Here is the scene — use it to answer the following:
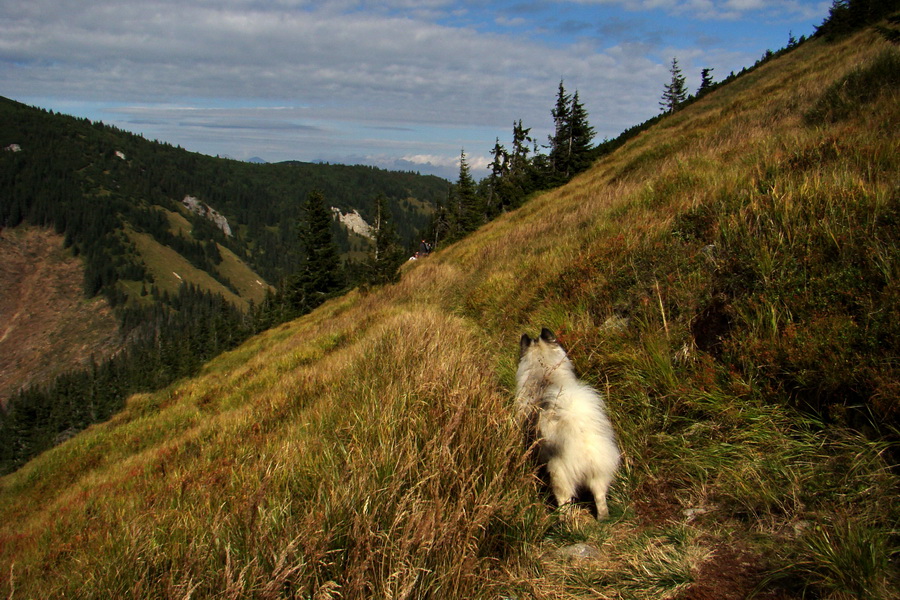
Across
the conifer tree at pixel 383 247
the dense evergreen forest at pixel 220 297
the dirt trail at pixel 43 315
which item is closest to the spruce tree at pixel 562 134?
the dense evergreen forest at pixel 220 297

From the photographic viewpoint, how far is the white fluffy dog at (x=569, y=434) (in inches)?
111

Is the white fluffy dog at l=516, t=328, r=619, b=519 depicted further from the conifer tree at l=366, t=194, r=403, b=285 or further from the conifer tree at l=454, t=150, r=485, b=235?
the conifer tree at l=454, t=150, r=485, b=235

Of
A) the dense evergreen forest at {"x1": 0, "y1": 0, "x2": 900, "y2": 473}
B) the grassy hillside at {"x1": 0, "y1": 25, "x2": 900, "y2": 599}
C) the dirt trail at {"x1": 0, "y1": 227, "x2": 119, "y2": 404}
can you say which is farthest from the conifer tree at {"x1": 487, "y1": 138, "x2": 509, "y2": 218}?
the dirt trail at {"x1": 0, "y1": 227, "x2": 119, "y2": 404}

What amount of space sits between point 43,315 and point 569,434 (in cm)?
20912

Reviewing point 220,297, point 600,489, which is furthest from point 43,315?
point 600,489

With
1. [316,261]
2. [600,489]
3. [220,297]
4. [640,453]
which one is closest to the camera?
[600,489]

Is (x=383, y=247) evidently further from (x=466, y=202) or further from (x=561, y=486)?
(x=561, y=486)

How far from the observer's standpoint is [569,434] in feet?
9.39

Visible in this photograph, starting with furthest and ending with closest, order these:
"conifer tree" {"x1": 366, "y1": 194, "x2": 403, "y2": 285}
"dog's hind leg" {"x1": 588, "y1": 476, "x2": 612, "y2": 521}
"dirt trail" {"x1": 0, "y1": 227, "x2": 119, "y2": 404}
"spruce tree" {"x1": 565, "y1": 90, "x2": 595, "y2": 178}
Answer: "dirt trail" {"x1": 0, "y1": 227, "x2": 119, "y2": 404} < "spruce tree" {"x1": 565, "y1": 90, "x2": 595, "y2": 178} < "conifer tree" {"x1": 366, "y1": 194, "x2": 403, "y2": 285} < "dog's hind leg" {"x1": 588, "y1": 476, "x2": 612, "y2": 521}

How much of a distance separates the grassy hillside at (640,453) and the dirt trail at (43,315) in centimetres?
17592

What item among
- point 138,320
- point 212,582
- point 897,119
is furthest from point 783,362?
point 138,320

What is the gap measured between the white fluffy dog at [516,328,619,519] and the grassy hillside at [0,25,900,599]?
210mm

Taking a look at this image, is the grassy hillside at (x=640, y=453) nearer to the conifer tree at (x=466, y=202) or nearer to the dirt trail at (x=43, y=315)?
the conifer tree at (x=466, y=202)

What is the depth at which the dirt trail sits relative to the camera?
138375 millimetres
